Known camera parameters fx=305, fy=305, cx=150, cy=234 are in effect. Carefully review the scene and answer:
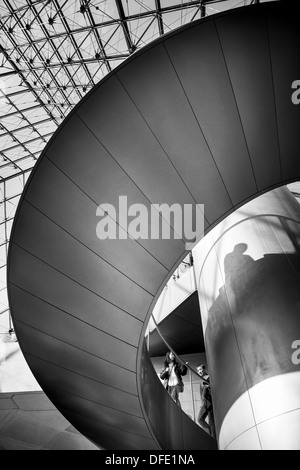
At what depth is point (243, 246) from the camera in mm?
5938

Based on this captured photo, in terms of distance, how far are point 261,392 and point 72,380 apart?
3496 mm

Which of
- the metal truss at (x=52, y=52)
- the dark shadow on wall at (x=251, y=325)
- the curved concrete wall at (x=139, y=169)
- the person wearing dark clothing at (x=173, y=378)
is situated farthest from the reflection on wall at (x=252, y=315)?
the metal truss at (x=52, y=52)

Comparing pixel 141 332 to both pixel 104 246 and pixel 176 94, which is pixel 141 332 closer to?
pixel 104 246

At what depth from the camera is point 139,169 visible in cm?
453

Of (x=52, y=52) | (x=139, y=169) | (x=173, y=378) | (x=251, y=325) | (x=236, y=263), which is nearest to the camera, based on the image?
(x=139, y=169)

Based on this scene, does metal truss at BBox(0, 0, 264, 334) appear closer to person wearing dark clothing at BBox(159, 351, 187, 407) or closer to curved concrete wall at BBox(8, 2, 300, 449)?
curved concrete wall at BBox(8, 2, 300, 449)

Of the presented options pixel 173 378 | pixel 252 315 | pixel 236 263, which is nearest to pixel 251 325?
pixel 252 315

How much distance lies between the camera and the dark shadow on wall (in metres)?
4.41

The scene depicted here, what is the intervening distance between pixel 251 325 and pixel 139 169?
2.97m

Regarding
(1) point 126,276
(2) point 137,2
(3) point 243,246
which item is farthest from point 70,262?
(2) point 137,2

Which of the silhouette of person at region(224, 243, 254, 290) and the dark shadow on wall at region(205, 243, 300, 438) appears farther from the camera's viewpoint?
the silhouette of person at region(224, 243, 254, 290)

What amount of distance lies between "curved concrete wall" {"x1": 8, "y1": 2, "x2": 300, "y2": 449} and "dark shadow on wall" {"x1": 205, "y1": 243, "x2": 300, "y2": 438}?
128 centimetres

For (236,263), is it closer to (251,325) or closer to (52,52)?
(251,325)

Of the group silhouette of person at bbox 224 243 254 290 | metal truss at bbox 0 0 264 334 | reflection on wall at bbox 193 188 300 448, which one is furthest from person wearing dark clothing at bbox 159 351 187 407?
metal truss at bbox 0 0 264 334
